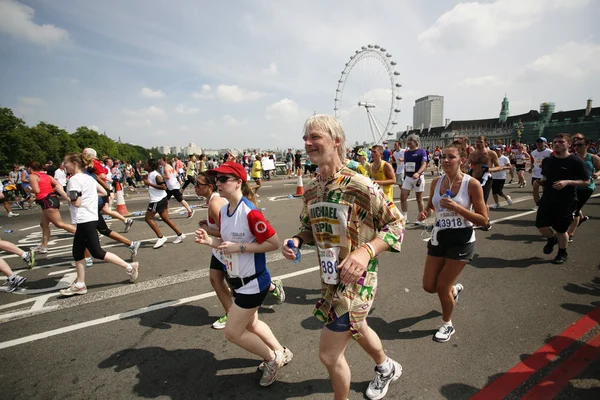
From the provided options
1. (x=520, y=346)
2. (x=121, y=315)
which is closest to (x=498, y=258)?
(x=520, y=346)

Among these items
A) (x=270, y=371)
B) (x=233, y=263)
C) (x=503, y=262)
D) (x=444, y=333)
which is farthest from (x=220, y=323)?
(x=503, y=262)

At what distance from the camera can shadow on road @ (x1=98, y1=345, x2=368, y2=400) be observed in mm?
2451

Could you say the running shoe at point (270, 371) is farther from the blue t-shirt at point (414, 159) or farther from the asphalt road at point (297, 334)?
the blue t-shirt at point (414, 159)

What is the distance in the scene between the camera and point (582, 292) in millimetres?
3963

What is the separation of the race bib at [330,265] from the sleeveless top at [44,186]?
6.71 meters

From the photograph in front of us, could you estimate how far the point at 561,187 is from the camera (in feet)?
14.9

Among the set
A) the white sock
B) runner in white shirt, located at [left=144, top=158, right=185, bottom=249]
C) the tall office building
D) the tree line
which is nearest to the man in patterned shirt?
the white sock

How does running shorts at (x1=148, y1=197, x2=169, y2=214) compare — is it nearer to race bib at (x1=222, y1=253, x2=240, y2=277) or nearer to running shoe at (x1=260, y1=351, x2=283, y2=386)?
race bib at (x1=222, y1=253, x2=240, y2=277)

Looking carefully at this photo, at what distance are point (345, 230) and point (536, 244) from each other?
6.18 meters

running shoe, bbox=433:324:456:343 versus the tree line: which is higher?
the tree line

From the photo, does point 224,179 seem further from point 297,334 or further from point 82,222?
point 82,222

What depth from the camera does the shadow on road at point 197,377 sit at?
2451 mm

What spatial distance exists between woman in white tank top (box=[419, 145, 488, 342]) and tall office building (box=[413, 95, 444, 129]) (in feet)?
471

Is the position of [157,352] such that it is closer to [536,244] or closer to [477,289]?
[477,289]
